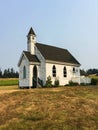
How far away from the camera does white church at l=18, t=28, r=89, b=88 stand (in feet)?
129

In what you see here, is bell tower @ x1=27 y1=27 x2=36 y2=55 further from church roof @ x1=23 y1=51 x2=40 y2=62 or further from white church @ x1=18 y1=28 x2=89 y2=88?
church roof @ x1=23 y1=51 x2=40 y2=62

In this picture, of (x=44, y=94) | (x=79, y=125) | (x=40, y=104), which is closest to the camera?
(x=79, y=125)

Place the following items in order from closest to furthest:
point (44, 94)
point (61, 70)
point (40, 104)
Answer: point (40, 104) < point (44, 94) < point (61, 70)

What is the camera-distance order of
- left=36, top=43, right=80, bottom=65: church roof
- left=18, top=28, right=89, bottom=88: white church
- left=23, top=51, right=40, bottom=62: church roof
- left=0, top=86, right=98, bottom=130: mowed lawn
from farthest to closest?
left=36, top=43, right=80, bottom=65: church roof, left=18, top=28, right=89, bottom=88: white church, left=23, top=51, right=40, bottom=62: church roof, left=0, top=86, right=98, bottom=130: mowed lawn

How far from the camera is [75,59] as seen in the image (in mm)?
48438

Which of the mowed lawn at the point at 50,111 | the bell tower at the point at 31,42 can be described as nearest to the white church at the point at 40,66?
the bell tower at the point at 31,42

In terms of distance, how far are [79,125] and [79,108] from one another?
311 cm

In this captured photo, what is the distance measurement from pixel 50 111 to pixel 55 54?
25880 mm

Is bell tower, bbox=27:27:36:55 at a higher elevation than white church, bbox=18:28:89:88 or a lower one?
higher

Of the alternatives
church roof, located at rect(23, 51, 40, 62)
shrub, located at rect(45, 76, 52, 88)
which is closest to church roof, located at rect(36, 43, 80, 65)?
church roof, located at rect(23, 51, 40, 62)

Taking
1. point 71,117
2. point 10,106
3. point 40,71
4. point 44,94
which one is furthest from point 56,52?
point 71,117

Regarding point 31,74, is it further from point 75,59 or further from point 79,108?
point 79,108

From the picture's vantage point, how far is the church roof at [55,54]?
41469 mm

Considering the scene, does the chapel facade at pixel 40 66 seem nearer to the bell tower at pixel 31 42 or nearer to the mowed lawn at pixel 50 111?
the bell tower at pixel 31 42
